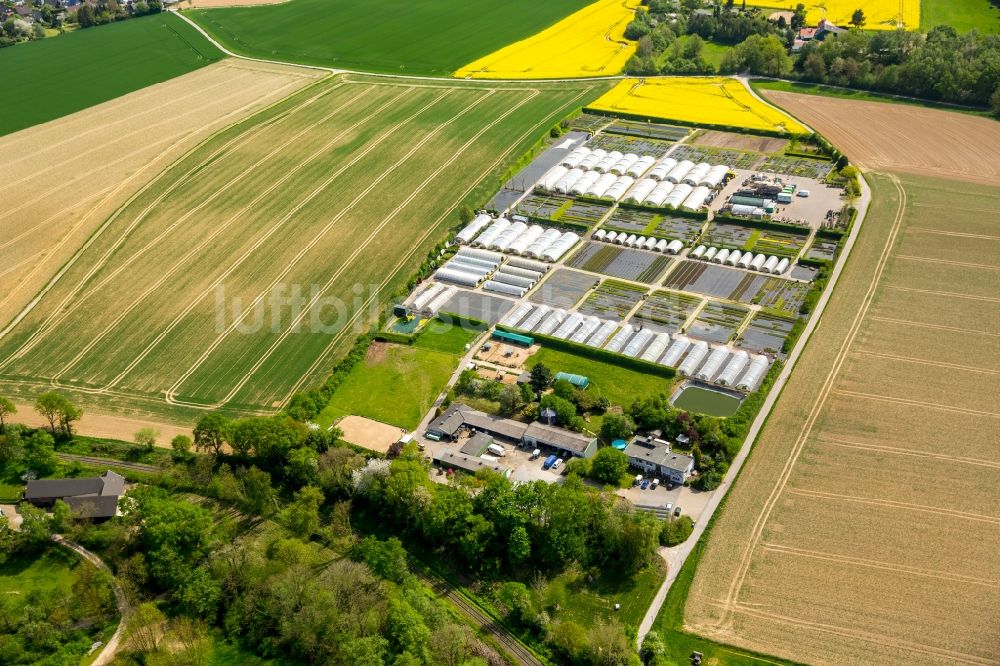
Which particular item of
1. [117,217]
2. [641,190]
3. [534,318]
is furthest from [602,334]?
[117,217]

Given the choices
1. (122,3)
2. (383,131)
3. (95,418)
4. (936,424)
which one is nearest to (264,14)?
(122,3)

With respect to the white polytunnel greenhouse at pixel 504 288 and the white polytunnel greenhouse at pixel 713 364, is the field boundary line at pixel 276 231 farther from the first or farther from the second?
the white polytunnel greenhouse at pixel 713 364

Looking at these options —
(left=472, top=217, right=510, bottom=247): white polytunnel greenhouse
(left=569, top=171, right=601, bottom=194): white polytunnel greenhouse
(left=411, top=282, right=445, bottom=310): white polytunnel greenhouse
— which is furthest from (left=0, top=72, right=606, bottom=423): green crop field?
(left=569, top=171, right=601, bottom=194): white polytunnel greenhouse

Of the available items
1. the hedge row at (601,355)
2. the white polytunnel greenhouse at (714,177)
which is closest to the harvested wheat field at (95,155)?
the hedge row at (601,355)

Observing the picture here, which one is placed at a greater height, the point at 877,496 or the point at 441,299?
the point at 441,299

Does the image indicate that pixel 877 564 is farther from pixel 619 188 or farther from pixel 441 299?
pixel 619 188

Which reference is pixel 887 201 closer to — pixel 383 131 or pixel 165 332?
pixel 383 131

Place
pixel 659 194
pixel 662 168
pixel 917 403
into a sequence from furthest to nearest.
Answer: pixel 662 168 → pixel 659 194 → pixel 917 403
